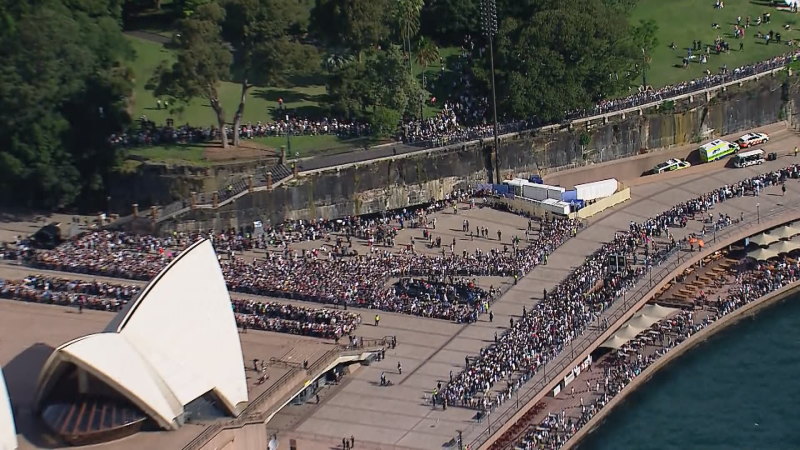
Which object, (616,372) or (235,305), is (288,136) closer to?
(235,305)

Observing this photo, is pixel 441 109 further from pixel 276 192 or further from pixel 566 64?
pixel 276 192

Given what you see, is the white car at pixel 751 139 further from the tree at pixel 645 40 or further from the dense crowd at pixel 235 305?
the dense crowd at pixel 235 305

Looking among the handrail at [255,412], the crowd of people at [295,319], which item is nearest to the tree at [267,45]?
the crowd of people at [295,319]

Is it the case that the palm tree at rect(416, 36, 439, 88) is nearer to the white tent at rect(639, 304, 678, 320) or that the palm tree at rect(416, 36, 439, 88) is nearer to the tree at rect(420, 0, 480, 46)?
the tree at rect(420, 0, 480, 46)

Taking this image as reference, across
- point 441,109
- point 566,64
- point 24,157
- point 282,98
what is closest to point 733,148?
point 566,64

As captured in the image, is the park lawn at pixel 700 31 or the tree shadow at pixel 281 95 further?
the park lawn at pixel 700 31

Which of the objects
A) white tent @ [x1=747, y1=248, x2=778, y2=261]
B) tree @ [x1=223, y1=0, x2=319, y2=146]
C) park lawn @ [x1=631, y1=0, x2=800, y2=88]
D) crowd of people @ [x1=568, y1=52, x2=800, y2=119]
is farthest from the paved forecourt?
tree @ [x1=223, y1=0, x2=319, y2=146]

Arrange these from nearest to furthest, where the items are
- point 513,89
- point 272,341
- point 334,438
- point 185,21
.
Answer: point 334,438, point 272,341, point 185,21, point 513,89
